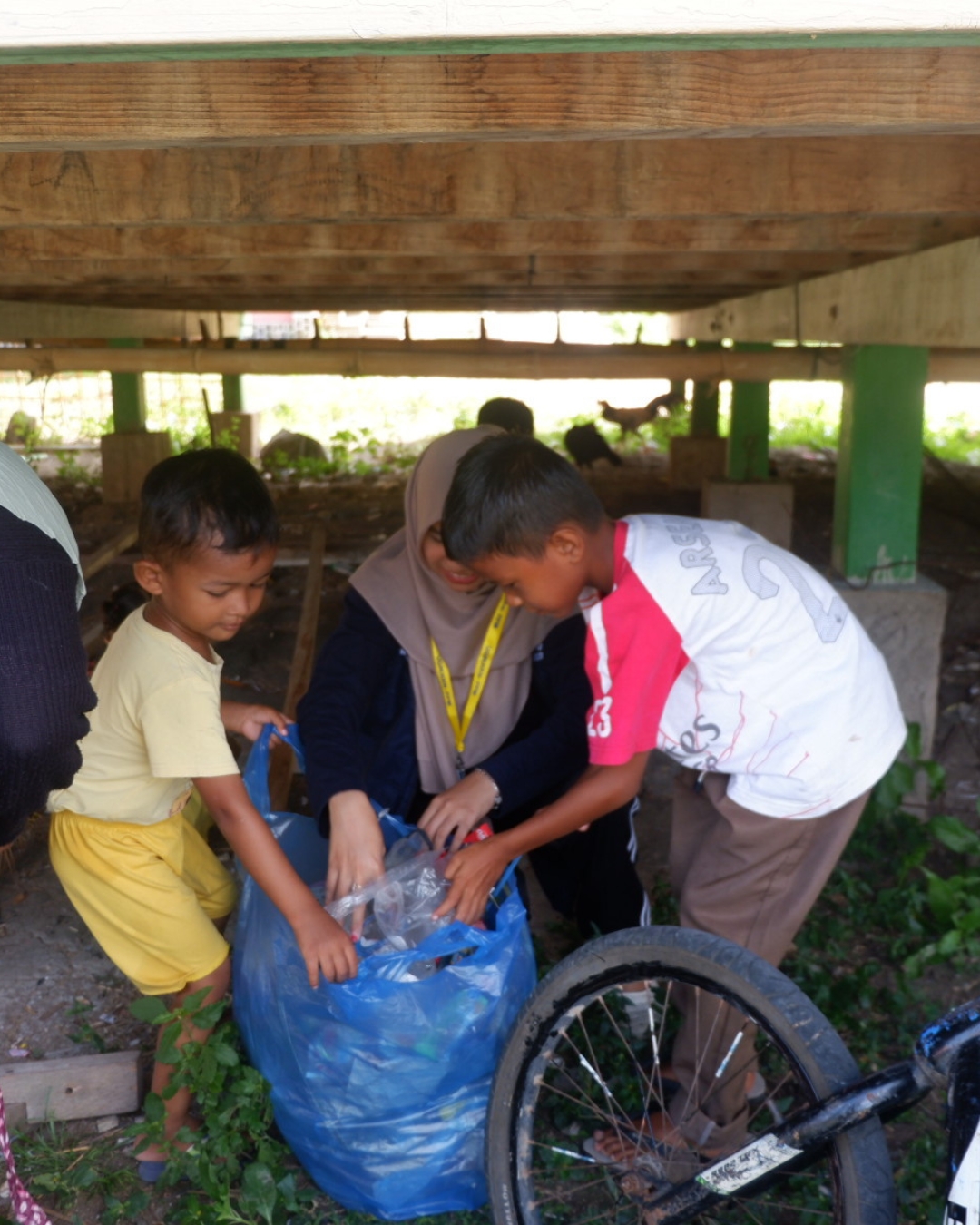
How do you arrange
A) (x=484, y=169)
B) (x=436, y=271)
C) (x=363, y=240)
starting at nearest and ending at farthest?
(x=484, y=169)
(x=363, y=240)
(x=436, y=271)

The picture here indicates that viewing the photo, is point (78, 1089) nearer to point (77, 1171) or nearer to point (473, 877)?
point (77, 1171)

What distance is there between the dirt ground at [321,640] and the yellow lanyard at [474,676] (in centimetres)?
73

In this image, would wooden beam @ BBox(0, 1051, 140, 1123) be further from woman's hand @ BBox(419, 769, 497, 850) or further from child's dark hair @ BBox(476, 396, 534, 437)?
child's dark hair @ BBox(476, 396, 534, 437)

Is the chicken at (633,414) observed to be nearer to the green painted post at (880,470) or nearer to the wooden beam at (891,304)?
the wooden beam at (891,304)

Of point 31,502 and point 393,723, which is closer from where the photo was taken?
point 31,502

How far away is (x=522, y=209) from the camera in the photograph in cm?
262

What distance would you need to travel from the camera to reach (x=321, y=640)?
5.62 metres

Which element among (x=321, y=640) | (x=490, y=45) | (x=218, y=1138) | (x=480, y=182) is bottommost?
(x=218, y=1138)

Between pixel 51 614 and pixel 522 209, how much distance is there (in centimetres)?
166

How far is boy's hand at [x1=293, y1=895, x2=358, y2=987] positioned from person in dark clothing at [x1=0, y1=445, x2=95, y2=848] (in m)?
0.72

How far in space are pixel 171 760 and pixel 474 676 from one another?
79 cm

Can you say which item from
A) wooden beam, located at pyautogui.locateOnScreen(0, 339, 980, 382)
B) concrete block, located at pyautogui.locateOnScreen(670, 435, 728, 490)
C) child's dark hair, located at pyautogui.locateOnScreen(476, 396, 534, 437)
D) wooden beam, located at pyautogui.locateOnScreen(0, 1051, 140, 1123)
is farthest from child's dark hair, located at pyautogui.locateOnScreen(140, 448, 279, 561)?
concrete block, located at pyautogui.locateOnScreen(670, 435, 728, 490)

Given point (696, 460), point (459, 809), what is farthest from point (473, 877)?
point (696, 460)

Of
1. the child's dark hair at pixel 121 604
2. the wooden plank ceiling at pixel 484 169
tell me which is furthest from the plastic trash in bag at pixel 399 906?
the child's dark hair at pixel 121 604
